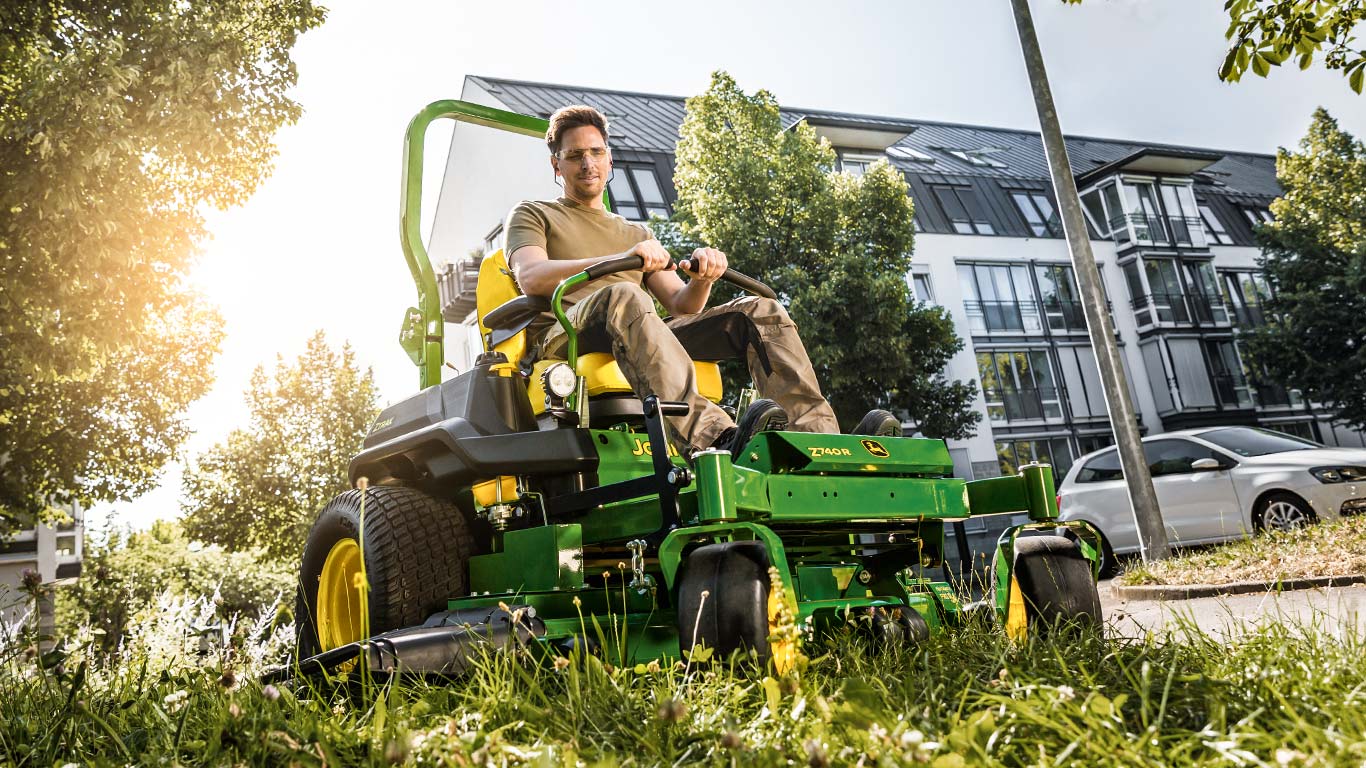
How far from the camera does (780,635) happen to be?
7.73 ft

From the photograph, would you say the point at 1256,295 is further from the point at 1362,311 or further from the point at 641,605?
the point at 641,605

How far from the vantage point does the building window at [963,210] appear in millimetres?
34969

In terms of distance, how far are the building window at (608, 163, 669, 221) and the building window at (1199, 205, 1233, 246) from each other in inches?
882

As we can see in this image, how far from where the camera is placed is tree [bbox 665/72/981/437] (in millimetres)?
19156

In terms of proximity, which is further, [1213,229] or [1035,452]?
[1213,229]

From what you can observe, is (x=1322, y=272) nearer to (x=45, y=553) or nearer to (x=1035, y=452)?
(x=1035, y=452)

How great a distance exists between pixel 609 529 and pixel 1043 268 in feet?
115

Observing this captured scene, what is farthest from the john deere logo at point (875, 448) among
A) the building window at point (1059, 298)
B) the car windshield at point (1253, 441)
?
the building window at point (1059, 298)

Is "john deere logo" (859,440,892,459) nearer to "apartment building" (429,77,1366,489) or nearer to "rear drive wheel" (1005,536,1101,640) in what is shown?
"rear drive wheel" (1005,536,1101,640)

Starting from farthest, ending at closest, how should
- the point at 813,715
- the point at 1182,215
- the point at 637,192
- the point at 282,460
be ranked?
the point at 1182,215
the point at 282,460
the point at 637,192
the point at 813,715

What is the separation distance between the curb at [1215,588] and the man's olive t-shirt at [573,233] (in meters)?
4.52

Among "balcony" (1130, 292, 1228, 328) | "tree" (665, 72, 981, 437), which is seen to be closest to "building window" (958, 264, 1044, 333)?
"balcony" (1130, 292, 1228, 328)

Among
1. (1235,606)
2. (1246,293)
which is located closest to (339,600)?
(1235,606)

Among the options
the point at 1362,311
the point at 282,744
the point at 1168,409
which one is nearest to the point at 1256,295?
the point at 1168,409
